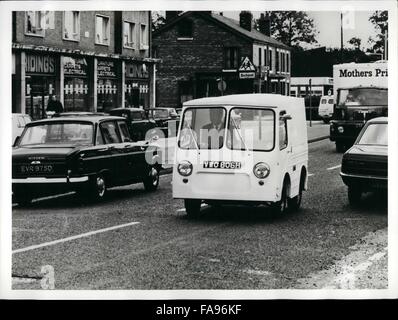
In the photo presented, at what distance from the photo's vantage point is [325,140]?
56.3 ft

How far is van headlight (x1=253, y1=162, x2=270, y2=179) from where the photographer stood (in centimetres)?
924

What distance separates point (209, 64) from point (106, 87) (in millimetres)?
4090

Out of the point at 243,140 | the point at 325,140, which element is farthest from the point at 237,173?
the point at 325,140

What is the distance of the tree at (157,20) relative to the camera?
7.05 m

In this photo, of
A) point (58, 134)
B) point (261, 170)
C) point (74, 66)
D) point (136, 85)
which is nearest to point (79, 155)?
point (58, 134)

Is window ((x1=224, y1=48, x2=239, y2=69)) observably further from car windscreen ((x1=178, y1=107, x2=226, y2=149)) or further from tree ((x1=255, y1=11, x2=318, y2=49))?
car windscreen ((x1=178, y1=107, x2=226, y2=149))

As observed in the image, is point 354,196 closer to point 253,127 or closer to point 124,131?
point 253,127

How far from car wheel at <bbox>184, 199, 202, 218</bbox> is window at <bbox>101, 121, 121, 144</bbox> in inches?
82.9

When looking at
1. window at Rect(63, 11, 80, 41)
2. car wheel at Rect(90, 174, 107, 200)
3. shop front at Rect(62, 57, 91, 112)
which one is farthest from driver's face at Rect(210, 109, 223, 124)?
shop front at Rect(62, 57, 91, 112)

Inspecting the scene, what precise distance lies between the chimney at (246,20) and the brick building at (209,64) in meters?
0.59

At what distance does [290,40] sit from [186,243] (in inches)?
88.2

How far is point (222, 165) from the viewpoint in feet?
29.6
